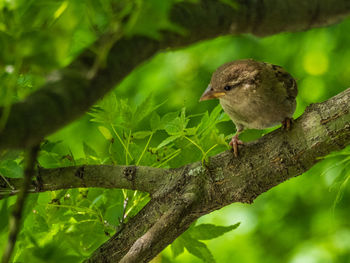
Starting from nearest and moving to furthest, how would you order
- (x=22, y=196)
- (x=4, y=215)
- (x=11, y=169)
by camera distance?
(x=22, y=196) < (x=11, y=169) < (x=4, y=215)

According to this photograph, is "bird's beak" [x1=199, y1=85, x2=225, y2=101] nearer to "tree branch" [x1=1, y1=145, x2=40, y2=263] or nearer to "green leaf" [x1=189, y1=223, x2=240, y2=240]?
"green leaf" [x1=189, y1=223, x2=240, y2=240]

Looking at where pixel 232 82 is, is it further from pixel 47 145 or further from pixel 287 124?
pixel 47 145

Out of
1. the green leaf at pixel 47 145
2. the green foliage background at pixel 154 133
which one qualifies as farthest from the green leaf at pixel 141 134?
the green leaf at pixel 47 145

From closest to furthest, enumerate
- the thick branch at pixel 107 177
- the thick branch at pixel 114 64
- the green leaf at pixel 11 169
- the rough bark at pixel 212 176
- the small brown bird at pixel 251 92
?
the thick branch at pixel 114 64, the green leaf at pixel 11 169, the rough bark at pixel 212 176, the thick branch at pixel 107 177, the small brown bird at pixel 251 92

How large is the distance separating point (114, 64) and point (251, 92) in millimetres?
1553

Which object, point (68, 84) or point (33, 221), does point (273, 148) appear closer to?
point (33, 221)

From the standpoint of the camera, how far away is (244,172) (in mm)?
1949

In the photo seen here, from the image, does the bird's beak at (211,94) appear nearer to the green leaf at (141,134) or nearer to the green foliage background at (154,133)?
the green foliage background at (154,133)

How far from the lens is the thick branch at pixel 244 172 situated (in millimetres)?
1876

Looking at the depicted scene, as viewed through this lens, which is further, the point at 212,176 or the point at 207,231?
the point at 207,231

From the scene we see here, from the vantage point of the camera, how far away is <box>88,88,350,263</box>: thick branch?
1.88 meters

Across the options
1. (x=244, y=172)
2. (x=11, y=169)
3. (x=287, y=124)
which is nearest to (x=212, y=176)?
(x=244, y=172)

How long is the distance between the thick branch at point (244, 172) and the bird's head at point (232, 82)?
1.56 ft

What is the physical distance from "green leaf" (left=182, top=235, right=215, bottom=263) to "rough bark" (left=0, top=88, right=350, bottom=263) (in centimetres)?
15
